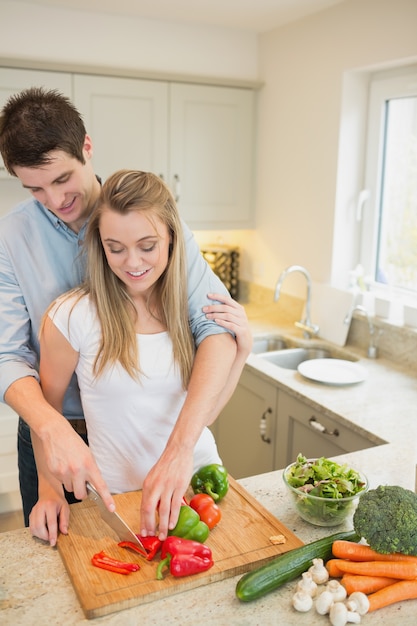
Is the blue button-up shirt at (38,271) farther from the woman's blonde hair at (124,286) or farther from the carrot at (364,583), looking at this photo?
the carrot at (364,583)

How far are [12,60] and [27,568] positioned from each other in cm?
239

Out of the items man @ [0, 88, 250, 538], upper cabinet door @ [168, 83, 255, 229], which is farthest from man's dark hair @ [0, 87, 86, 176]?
upper cabinet door @ [168, 83, 255, 229]

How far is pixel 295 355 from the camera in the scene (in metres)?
2.92

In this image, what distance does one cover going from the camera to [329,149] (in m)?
2.97

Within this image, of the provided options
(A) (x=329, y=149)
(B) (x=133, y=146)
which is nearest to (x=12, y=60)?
(B) (x=133, y=146)

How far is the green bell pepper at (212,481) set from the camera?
4.52ft

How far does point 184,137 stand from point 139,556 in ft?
8.26

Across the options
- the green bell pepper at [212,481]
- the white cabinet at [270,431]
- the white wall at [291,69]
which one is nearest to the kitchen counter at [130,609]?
the green bell pepper at [212,481]

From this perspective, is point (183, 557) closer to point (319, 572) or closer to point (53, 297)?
point (319, 572)

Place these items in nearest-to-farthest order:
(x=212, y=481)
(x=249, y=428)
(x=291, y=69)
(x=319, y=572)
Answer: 1. (x=319, y=572)
2. (x=212, y=481)
3. (x=249, y=428)
4. (x=291, y=69)

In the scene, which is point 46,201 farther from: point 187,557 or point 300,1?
point 300,1

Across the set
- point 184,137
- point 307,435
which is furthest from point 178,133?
point 307,435

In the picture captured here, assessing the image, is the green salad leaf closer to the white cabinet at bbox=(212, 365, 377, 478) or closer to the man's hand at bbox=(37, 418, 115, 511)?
the man's hand at bbox=(37, 418, 115, 511)

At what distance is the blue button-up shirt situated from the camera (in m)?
1.51
